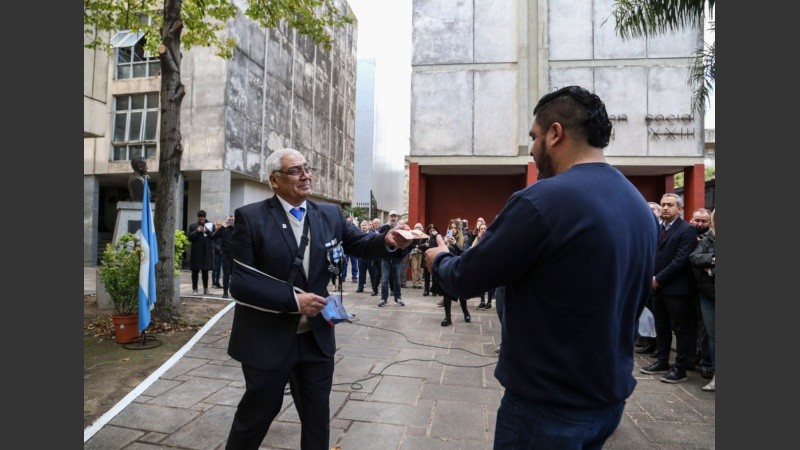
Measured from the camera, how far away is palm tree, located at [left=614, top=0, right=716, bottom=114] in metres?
6.19

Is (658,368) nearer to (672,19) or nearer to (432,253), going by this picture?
(672,19)

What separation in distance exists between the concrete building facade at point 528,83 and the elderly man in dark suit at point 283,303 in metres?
12.6

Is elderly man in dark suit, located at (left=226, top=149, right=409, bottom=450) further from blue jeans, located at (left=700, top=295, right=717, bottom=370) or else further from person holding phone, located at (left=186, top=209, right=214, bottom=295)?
person holding phone, located at (left=186, top=209, right=214, bottom=295)

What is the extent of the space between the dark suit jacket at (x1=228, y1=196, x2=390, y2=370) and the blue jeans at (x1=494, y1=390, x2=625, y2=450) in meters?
1.19

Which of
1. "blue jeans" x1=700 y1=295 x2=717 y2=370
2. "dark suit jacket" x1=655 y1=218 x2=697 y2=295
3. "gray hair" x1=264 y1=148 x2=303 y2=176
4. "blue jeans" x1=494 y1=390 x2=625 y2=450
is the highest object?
"gray hair" x1=264 y1=148 x2=303 y2=176

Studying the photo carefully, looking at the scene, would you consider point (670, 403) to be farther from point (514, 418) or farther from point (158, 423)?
point (158, 423)

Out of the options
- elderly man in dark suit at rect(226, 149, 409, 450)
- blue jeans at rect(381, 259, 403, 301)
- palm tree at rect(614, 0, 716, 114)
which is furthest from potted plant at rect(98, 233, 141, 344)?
palm tree at rect(614, 0, 716, 114)

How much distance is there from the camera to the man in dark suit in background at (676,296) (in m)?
5.39

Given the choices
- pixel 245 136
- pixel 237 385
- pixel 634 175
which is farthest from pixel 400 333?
pixel 245 136

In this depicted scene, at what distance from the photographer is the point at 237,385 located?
4695 millimetres

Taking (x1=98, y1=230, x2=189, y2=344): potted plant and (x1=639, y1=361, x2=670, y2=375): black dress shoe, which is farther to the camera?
(x1=98, y1=230, x2=189, y2=344): potted plant

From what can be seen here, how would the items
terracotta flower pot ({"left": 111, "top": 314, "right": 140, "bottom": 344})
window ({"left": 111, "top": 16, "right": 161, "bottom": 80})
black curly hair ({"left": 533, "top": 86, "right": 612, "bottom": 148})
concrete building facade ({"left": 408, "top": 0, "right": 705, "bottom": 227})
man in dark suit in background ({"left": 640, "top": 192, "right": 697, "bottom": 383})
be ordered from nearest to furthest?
black curly hair ({"left": 533, "top": 86, "right": 612, "bottom": 148}) < man in dark suit in background ({"left": 640, "top": 192, "right": 697, "bottom": 383}) < terracotta flower pot ({"left": 111, "top": 314, "right": 140, "bottom": 344}) < concrete building facade ({"left": 408, "top": 0, "right": 705, "bottom": 227}) < window ({"left": 111, "top": 16, "right": 161, "bottom": 80})

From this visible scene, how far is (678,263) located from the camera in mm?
5398

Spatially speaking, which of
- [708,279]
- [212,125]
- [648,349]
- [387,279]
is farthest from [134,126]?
[708,279]
